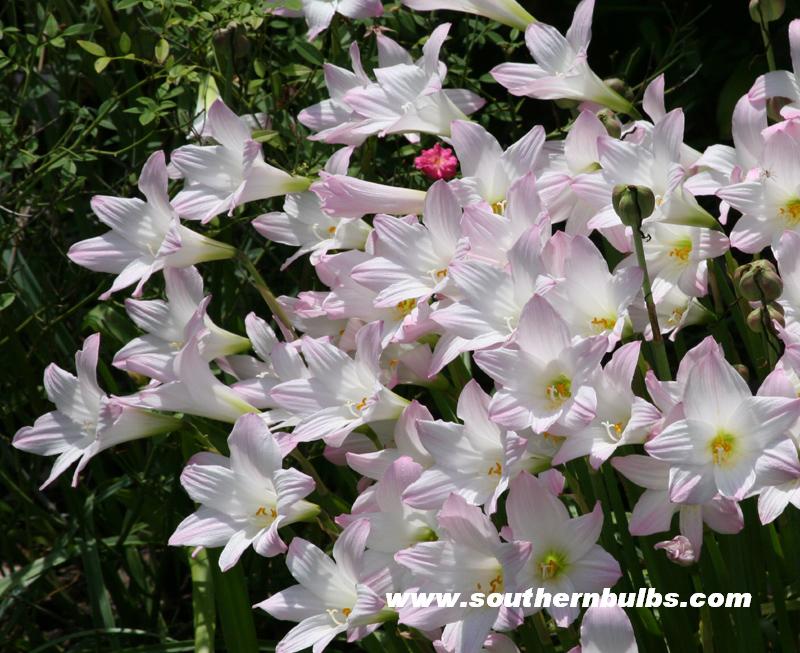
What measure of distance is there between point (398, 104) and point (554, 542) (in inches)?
25.5

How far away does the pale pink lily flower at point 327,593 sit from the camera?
3.97 feet

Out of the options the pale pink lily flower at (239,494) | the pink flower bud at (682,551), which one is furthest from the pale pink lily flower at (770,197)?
the pale pink lily flower at (239,494)

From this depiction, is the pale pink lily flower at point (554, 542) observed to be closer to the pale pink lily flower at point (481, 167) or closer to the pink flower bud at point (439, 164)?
the pale pink lily flower at point (481, 167)

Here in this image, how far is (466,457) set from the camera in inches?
47.5

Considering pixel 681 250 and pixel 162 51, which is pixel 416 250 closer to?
pixel 681 250

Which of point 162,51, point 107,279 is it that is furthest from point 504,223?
point 107,279

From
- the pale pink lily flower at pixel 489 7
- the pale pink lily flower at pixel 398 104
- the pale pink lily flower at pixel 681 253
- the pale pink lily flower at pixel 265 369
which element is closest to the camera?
the pale pink lily flower at pixel 681 253

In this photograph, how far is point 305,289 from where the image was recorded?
2020mm

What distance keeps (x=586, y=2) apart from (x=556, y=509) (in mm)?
700

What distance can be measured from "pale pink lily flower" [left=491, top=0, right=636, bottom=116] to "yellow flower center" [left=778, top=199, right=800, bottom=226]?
0.29 meters

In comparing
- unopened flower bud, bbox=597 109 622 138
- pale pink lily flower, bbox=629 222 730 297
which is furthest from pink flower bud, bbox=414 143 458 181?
pale pink lily flower, bbox=629 222 730 297

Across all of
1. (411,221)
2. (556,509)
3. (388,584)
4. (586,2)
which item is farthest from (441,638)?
(586,2)

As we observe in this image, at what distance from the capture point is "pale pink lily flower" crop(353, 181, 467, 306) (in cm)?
131

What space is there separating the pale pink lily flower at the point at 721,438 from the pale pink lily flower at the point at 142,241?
671mm
